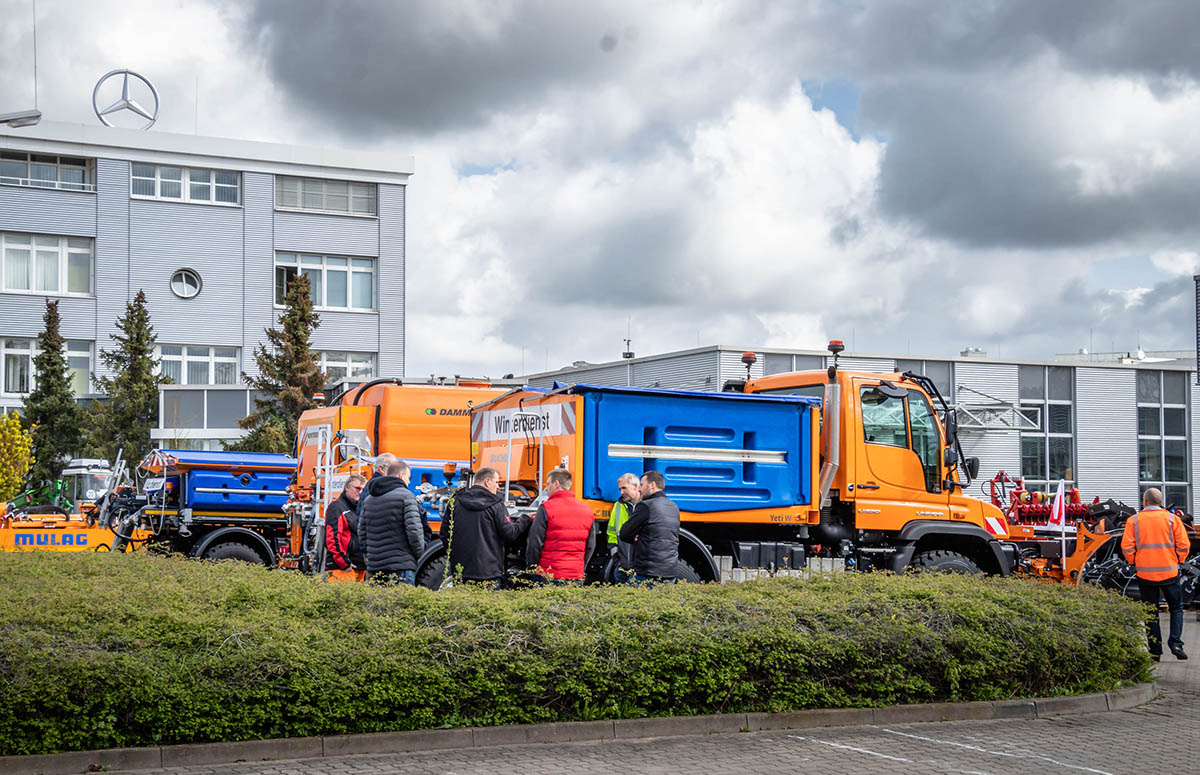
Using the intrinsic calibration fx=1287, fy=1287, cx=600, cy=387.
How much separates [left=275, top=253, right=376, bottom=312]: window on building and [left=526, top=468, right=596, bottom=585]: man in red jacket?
3881cm

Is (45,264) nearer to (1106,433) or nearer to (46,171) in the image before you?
(46,171)

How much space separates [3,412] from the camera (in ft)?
150

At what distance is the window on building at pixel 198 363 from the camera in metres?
47.4

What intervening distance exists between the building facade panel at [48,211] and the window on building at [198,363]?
5.17 meters

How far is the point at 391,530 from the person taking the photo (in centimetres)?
1218

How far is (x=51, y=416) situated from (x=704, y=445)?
113 ft

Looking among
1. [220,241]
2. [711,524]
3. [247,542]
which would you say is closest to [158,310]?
[220,241]

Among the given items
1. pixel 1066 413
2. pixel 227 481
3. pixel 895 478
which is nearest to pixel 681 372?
pixel 1066 413

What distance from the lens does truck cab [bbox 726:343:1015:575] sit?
579 inches

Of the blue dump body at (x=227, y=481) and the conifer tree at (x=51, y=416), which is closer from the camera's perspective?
the blue dump body at (x=227, y=481)

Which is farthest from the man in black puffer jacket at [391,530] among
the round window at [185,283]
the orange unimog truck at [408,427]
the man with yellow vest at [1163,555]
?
the round window at [185,283]

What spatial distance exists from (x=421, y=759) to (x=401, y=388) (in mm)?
11841

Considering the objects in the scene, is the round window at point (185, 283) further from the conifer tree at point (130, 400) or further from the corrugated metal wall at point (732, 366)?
the corrugated metal wall at point (732, 366)

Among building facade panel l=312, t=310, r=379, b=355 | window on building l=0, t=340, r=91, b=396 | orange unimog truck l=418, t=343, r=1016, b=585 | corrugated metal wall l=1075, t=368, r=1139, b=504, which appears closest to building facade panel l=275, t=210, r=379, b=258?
building facade panel l=312, t=310, r=379, b=355
